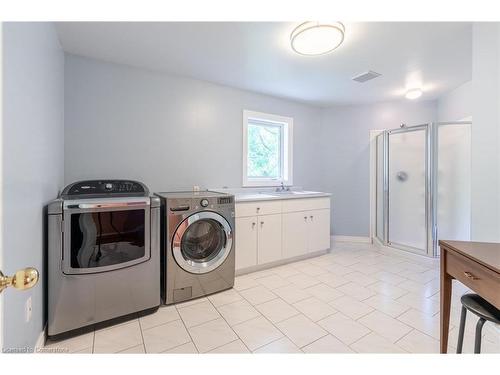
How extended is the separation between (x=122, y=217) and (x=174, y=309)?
0.88 meters

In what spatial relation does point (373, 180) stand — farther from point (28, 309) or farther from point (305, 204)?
point (28, 309)

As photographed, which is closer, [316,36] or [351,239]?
[316,36]

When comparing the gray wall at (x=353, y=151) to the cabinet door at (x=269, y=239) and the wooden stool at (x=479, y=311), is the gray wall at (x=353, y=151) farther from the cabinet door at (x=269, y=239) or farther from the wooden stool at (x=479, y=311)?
the wooden stool at (x=479, y=311)

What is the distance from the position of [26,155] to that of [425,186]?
13.0 feet

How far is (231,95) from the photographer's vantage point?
3039 millimetres

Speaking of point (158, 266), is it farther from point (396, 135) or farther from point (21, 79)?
point (396, 135)

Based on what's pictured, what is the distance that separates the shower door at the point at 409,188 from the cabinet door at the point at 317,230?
1.03 meters

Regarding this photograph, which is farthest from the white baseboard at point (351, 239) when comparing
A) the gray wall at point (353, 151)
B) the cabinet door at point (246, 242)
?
the cabinet door at point (246, 242)

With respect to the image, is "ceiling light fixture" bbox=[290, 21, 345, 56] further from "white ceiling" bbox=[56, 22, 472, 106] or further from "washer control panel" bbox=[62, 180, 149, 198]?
"washer control panel" bbox=[62, 180, 149, 198]

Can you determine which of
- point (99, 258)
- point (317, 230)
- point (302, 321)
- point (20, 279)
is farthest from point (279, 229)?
point (20, 279)

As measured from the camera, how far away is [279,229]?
2.86 metres
